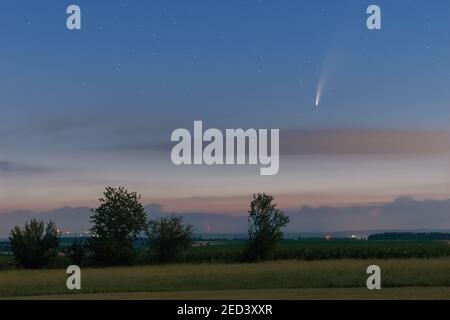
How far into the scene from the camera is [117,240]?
57656 mm

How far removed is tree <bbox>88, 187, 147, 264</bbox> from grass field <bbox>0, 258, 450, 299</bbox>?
14.1 meters

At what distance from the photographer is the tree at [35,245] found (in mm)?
56469

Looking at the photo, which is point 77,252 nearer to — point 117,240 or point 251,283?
point 117,240

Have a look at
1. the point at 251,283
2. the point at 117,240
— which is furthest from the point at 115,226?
the point at 251,283

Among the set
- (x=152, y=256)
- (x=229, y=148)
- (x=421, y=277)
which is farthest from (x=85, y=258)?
(x=229, y=148)

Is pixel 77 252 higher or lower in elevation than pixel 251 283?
higher

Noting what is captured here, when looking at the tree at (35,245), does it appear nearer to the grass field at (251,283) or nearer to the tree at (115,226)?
the tree at (115,226)

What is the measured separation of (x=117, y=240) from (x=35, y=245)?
5.78 metres

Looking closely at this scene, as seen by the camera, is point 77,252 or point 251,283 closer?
point 251,283

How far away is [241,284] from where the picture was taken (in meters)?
35.9

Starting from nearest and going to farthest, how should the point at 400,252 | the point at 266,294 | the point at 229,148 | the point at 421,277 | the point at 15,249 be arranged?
the point at 229,148, the point at 266,294, the point at 421,277, the point at 15,249, the point at 400,252

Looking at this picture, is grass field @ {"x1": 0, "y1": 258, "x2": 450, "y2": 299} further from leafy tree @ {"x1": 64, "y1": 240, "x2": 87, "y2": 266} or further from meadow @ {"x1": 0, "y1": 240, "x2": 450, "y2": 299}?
leafy tree @ {"x1": 64, "y1": 240, "x2": 87, "y2": 266}
